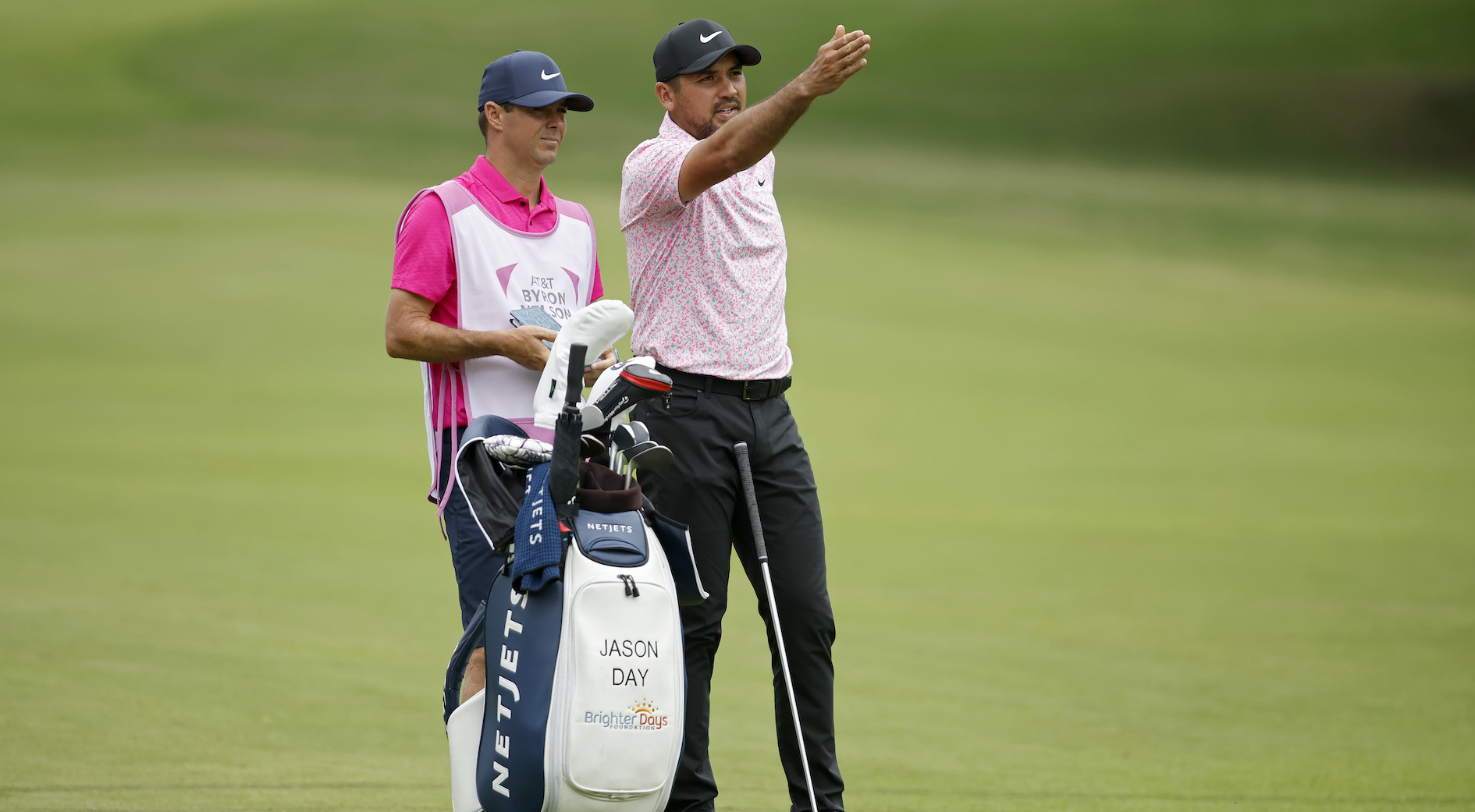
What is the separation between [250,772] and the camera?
4.41 meters

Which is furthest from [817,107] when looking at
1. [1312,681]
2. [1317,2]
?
[1312,681]

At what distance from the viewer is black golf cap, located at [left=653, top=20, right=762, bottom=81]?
360 cm

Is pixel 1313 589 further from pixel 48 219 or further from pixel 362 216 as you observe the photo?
pixel 48 219

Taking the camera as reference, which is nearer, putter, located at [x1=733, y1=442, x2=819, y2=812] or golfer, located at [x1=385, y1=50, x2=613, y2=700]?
golfer, located at [x1=385, y1=50, x2=613, y2=700]

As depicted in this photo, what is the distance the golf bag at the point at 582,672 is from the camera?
2.92 metres

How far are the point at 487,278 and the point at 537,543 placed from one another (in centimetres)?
78

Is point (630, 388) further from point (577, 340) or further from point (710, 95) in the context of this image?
point (710, 95)

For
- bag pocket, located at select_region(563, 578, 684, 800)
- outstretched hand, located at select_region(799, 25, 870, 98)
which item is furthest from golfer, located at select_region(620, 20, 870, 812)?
bag pocket, located at select_region(563, 578, 684, 800)

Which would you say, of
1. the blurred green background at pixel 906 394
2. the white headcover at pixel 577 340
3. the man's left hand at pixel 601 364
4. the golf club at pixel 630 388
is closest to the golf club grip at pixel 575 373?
the white headcover at pixel 577 340

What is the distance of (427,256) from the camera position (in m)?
3.51

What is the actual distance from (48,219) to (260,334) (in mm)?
6640

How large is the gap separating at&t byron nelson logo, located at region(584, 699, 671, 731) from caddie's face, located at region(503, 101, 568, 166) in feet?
4.38

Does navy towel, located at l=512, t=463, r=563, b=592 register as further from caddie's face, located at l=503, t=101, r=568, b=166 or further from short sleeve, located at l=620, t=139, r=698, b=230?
caddie's face, located at l=503, t=101, r=568, b=166

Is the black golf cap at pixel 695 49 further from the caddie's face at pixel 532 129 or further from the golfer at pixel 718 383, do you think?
the caddie's face at pixel 532 129
